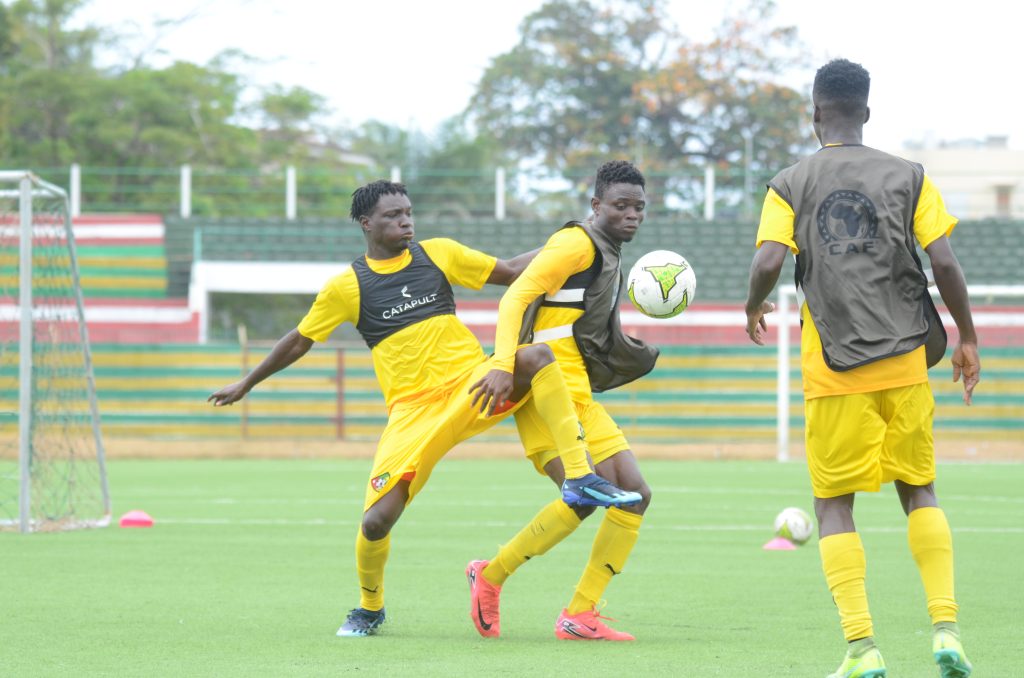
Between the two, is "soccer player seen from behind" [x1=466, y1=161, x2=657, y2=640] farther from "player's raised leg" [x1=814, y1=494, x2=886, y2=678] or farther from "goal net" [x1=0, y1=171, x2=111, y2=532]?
"goal net" [x1=0, y1=171, x2=111, y2=532]

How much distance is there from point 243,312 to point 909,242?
30.1m

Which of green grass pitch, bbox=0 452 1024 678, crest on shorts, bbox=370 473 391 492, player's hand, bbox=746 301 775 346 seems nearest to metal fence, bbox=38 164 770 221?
green grass pitch, bbox=0 452 1024 678

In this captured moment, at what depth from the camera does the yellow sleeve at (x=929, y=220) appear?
511 cm

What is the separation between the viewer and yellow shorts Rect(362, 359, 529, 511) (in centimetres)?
655

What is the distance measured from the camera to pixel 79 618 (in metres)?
6.84

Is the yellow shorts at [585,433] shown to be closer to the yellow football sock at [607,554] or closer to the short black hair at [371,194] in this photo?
the yellow football sock at [607,554]

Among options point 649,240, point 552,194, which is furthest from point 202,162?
point 649,240

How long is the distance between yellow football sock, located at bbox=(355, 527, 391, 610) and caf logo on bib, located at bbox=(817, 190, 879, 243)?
8.41ft

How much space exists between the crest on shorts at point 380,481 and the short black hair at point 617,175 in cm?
161

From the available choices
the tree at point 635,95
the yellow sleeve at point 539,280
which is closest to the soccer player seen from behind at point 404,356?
the yellow sleeve at point 539,280

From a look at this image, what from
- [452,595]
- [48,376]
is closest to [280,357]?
[452,595]

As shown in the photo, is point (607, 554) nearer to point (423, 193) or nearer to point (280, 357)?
point (280, 357)

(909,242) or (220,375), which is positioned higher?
(909,242)

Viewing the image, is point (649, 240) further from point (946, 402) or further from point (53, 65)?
point (53, 65)
